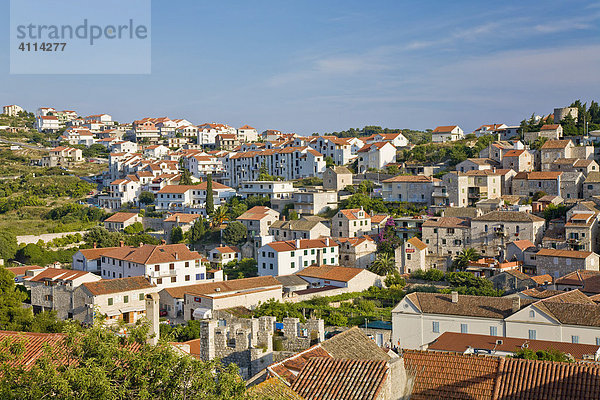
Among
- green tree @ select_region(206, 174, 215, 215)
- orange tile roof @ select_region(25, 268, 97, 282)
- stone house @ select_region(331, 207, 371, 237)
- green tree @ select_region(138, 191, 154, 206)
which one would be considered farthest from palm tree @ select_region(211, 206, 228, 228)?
orange tile roof @ select_region(25, 268, 97, 282)

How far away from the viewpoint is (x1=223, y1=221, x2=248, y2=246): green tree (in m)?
50.5

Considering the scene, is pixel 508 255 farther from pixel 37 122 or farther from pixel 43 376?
pixel 37 122

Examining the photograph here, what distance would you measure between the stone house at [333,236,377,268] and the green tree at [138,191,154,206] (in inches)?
1159

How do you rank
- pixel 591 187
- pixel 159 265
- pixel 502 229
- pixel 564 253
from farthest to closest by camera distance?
1. pixel 591 187
2. pixel 502 229
3. pixel 159 265
4. pixel 564 253

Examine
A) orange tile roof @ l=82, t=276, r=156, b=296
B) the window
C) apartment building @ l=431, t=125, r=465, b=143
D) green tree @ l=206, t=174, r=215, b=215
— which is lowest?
the window

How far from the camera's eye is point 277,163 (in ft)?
238

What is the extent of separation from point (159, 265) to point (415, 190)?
23.8m

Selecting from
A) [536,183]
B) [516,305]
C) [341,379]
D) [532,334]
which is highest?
[536,183]

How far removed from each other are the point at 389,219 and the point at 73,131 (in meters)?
76.6

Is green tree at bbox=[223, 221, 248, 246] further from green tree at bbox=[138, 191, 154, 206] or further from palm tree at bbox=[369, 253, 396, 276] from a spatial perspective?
green tree at bbox=[138, 191, 154, 206]

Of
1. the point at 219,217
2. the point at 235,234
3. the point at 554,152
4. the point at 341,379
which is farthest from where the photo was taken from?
the point at 219,217

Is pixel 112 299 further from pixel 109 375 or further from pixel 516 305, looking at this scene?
pixel 109 375

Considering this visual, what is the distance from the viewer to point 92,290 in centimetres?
3444

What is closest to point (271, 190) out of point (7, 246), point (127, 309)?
point (7, 246)
